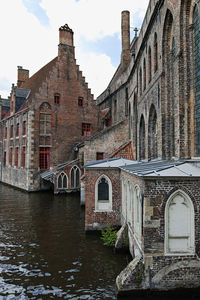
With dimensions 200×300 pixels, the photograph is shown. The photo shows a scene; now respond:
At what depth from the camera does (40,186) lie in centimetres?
2444

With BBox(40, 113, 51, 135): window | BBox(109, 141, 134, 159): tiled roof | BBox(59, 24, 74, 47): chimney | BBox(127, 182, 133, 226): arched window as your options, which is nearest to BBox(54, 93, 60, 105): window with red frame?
BBox(40, 113, 51, 135): window

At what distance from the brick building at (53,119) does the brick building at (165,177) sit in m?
12.6

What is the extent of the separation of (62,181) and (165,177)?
55.7 ft

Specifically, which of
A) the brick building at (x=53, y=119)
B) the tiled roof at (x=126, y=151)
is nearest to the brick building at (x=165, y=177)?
the tiled roof at (x=126, y=151)

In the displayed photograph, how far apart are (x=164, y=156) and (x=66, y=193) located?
1382 centimetres

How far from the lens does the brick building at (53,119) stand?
24375 mm

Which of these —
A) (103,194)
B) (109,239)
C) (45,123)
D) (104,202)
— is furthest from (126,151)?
(45,123)

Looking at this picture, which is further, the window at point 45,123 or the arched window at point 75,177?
the window at point 45,123

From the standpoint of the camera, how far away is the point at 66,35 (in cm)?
2602

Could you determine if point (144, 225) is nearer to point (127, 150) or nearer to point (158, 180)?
point (158, 180)

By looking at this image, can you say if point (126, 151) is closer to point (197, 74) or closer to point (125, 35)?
point (197, 74)

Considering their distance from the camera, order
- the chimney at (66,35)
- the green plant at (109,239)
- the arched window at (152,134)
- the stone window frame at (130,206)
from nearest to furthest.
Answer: the stone window frame at (130,206) < the green plant at (109,239) < the arched window at (152,134) < the chimney at (66,35)

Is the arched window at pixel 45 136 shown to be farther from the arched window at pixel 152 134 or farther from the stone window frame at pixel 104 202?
the stone window frame at pixel 104 202

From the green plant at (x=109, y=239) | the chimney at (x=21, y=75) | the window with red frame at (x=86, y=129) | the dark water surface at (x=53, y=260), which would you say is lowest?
the dark water surface at (x=53, y=260)
